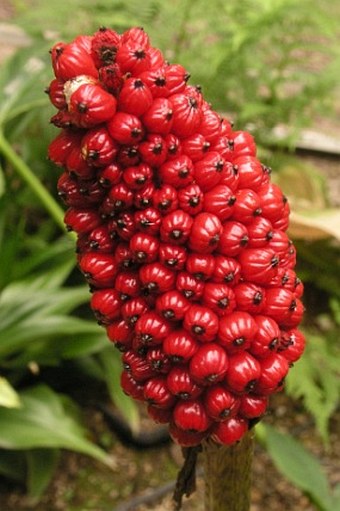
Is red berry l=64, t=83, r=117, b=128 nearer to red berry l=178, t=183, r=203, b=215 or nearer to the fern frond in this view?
red berry l=178, t=183, r=203, b=215

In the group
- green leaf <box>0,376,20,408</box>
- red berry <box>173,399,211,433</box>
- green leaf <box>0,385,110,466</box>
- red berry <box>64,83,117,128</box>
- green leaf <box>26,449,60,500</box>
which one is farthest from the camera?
green leaf <box>26,449,60,500</box>

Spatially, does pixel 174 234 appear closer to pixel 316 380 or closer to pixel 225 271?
pixel 225 271

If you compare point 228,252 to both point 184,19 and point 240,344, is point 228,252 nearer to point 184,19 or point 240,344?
point 240,344

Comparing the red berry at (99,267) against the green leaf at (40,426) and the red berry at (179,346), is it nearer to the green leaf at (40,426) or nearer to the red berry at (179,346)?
the red berry at (179,346)

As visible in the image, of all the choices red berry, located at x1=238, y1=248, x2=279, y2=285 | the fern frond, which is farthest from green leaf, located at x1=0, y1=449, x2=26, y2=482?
red berry, located at x1=238, y1=248, x2=279, y2=285

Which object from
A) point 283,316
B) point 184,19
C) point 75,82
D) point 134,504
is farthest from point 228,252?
point 184,19

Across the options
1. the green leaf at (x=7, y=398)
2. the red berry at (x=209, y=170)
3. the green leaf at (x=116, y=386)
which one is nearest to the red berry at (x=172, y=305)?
→ the red berry at (x=209, y=170)

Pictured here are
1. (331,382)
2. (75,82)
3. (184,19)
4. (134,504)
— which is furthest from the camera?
(184,19)

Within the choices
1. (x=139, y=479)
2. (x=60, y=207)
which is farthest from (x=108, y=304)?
(x=60, y=207)
